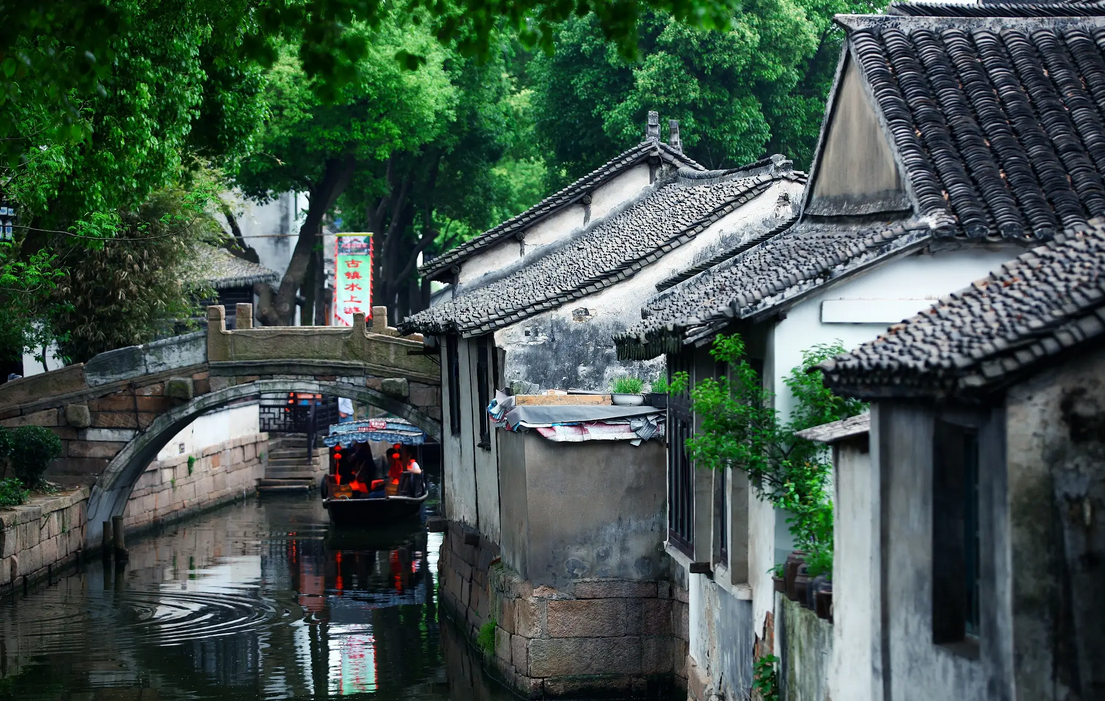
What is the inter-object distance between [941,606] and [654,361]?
11036 millimetres

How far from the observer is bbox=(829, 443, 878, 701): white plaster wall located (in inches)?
324

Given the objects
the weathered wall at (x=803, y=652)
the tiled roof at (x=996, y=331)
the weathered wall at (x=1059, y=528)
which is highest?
the tiled roof at (x=996, y=331)

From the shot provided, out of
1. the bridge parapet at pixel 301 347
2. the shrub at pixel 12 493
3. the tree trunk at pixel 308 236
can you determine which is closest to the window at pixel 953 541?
the shrub at pixel 12 493

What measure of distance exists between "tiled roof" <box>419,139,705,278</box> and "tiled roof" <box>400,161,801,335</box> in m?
0.59

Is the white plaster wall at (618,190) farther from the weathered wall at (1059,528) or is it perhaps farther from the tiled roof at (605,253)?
the weathered wall at (1059,528)

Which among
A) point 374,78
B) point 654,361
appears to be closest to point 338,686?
point 654,361

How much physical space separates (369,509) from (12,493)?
28.9 feet

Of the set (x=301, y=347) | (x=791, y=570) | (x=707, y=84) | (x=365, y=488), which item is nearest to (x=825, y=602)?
(x=791, y=570)

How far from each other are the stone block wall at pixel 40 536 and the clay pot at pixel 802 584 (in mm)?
14762

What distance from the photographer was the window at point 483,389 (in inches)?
760

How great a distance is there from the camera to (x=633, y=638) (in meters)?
15.9

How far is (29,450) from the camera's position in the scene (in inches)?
933

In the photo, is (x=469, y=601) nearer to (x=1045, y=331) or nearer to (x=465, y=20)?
(x=465, y=20)

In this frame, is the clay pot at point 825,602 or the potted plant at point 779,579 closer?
the clay pot at point 825,602
